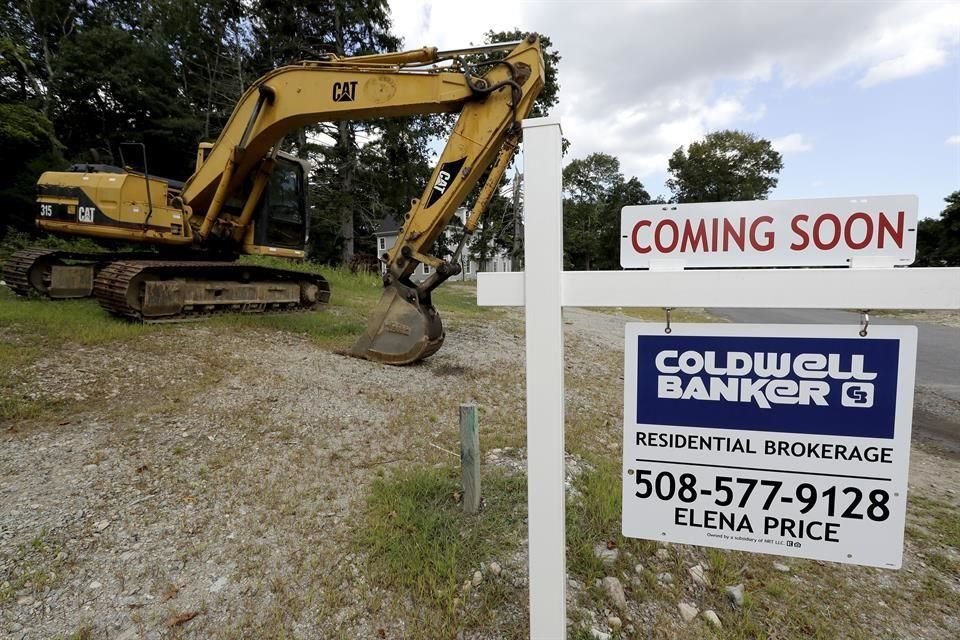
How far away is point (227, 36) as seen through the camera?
2219cm

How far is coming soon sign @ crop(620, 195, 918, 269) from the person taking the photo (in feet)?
4.50

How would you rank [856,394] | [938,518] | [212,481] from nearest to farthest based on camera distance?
[856,394]
[212,481]
[938,518]

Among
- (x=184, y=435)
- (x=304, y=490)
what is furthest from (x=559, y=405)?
(x=184, y=435)

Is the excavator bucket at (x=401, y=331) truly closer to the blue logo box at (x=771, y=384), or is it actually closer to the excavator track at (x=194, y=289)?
the excavator track at (x=194, y=289)

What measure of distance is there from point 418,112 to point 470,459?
4.58 m

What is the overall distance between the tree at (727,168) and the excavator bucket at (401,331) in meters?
49.0

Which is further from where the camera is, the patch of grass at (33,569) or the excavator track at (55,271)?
the excavator track at (55,271)

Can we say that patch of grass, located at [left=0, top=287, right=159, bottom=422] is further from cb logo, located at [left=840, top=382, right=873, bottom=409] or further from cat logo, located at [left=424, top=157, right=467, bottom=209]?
cb logo, located at [left=840, top=382, right=873, bottom=409]

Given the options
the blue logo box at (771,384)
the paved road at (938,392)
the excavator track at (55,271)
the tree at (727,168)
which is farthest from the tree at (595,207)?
the blue logo box at (771,384)

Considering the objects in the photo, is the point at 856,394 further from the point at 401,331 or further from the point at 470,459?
the point at 401,331

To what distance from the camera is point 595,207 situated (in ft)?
187

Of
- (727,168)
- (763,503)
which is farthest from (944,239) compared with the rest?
(763,503)

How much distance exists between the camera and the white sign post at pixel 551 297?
4.75 ft

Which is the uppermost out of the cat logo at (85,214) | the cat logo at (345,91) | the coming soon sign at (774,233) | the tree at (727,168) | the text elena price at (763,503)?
the tree at (727,168)
